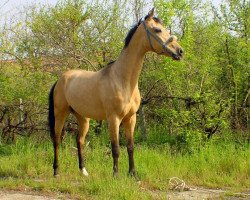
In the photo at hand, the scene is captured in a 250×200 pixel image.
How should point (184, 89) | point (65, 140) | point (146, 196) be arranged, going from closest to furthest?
point (146, 196) < point (184, 89) < point (65, 140)

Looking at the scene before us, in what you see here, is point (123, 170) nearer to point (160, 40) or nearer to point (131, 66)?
point (131, 66)

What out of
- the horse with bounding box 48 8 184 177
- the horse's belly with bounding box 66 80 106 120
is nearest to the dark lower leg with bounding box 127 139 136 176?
the horse with bounding box 48 8 184 177

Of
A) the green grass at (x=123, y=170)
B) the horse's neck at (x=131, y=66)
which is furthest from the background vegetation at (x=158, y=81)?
the horse's neck at (x=131, y=66)

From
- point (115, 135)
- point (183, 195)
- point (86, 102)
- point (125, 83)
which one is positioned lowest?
point (183, 195)

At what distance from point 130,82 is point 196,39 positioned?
3.27 metres

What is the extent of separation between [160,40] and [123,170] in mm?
2286

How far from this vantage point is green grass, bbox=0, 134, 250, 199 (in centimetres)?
585

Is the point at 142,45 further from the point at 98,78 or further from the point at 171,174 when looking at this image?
the point at 171,174

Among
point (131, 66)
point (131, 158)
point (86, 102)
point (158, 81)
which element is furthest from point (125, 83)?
point (158, 81)

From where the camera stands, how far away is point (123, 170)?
716 cm

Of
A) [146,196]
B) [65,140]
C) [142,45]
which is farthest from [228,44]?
[146,196]

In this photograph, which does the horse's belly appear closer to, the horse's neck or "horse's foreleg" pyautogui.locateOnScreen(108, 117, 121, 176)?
"horse's foreleg" pyautogui.locateOnScreen(108, 117, 121, 176)

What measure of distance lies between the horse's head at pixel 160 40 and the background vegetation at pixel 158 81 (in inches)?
Answer: 78.7

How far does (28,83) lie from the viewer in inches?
410
